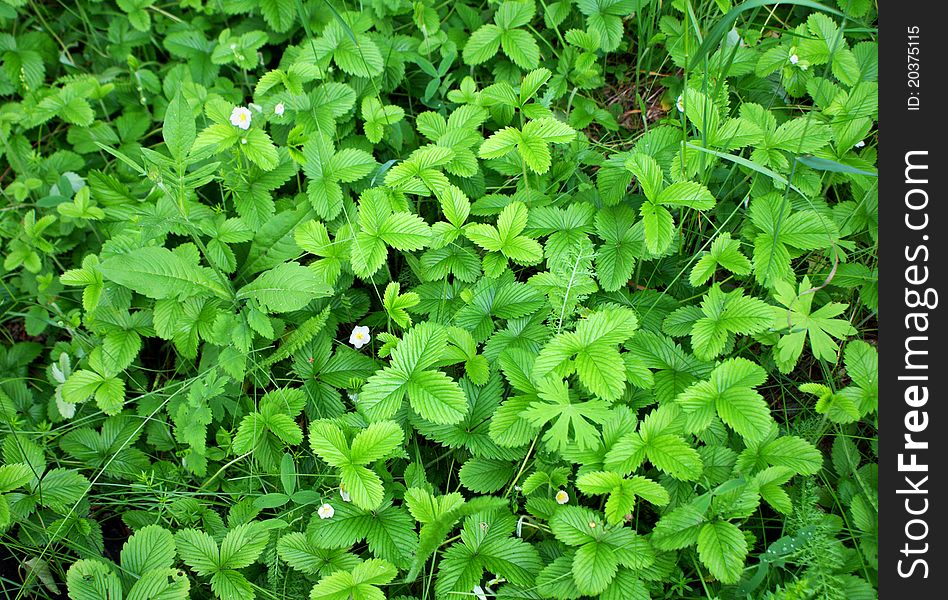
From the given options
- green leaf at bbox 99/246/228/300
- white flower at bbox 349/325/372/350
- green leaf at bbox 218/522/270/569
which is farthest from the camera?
white flower at bbox 349/325/372/350

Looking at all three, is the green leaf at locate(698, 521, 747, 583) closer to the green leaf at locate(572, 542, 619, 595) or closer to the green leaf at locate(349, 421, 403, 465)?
the green leaf at locate(572, 542, 619, 595)

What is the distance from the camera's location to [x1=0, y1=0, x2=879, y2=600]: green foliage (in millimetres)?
2061

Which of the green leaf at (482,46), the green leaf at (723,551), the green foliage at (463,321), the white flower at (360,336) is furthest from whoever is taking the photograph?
the green leaf at (482,46)

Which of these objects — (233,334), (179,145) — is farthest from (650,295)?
(179,145)

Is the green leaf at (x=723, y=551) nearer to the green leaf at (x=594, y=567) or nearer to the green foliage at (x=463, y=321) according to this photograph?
the green foliage at (x=463, y=321)

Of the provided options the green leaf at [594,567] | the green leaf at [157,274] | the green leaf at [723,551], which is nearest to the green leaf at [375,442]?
the green leaf at [594,567]

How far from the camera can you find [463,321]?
2.40 metres

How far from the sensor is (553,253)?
7.94 feet

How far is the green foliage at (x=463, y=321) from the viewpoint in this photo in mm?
2061

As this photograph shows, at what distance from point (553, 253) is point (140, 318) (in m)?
1.68

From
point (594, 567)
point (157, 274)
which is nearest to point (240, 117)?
point (157, 274)

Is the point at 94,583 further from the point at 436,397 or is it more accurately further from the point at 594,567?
the point at 594,567

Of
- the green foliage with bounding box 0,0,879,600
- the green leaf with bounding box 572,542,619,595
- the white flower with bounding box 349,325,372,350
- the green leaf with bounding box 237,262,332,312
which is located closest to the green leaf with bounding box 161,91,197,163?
the green foliage with bounding box 0,0,879,600

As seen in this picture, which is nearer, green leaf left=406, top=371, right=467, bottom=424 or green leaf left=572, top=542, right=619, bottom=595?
green leaf left=572, top=542, right=619, bottom=595
